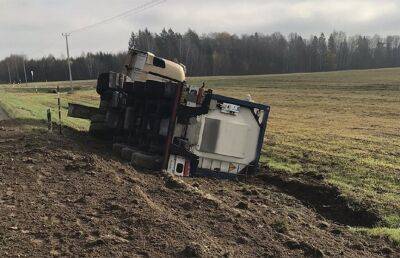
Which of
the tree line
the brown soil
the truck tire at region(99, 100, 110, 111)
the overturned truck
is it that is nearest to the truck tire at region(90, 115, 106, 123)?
the truck tire at region(99, 100, 110, 111)

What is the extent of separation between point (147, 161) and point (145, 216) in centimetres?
394

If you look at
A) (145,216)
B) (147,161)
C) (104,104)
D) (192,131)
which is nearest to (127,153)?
(147,161)

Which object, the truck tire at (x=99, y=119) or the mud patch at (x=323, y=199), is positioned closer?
the mud patch at (x=323, y=199)

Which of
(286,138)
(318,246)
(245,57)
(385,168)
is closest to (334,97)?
(286,138)

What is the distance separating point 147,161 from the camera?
10023 millimetres

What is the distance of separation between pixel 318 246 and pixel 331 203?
3.59 m

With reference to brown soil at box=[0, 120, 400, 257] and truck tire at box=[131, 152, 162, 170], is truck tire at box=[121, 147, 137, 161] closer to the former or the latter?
truck tire at box=[131, 152, 162, 170]

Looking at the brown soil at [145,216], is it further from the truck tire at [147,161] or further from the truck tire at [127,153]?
the truck tire at [127,153]

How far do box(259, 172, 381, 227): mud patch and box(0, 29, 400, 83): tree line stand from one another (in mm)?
103812

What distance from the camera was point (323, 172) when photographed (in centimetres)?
1211

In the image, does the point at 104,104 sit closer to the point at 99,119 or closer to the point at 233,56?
the point at 99,119

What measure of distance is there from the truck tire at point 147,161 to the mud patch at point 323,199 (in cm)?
237

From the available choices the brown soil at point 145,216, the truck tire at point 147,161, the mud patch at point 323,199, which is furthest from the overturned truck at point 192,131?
the mud patch at point 323,199

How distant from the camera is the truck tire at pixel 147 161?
10039 mm
